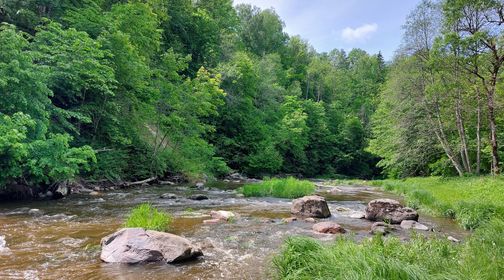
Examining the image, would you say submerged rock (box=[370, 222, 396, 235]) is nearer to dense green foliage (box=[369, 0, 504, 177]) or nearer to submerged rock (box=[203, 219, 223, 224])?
submerged rock (box=[203, 219, 223, 224])

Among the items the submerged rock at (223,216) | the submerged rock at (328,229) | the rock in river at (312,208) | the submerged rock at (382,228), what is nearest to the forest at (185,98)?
the submerged rock at (223,216)

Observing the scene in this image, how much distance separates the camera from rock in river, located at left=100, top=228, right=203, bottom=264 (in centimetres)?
667

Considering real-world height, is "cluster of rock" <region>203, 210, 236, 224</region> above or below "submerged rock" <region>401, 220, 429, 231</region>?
above

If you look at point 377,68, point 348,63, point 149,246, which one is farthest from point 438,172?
point 348,63

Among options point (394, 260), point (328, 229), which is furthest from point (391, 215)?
point (394, 260)

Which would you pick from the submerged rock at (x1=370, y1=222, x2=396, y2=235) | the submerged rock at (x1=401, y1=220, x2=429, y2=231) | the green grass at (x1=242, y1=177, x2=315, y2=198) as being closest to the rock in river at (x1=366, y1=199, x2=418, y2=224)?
the submerged rock at (x1=401, y1=220, x2=429, y2=231)

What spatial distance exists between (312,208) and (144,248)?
7.34 metres

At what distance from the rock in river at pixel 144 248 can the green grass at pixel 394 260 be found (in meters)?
1.90

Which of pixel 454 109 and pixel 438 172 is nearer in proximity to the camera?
pixel 454 109

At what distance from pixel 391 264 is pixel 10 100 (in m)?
13.8

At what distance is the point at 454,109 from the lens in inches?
1023

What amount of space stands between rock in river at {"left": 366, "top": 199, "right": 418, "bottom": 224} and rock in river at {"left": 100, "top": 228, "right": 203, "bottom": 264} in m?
7.19

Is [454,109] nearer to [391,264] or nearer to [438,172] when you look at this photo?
[438,172]

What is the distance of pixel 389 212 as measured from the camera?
12070mm
